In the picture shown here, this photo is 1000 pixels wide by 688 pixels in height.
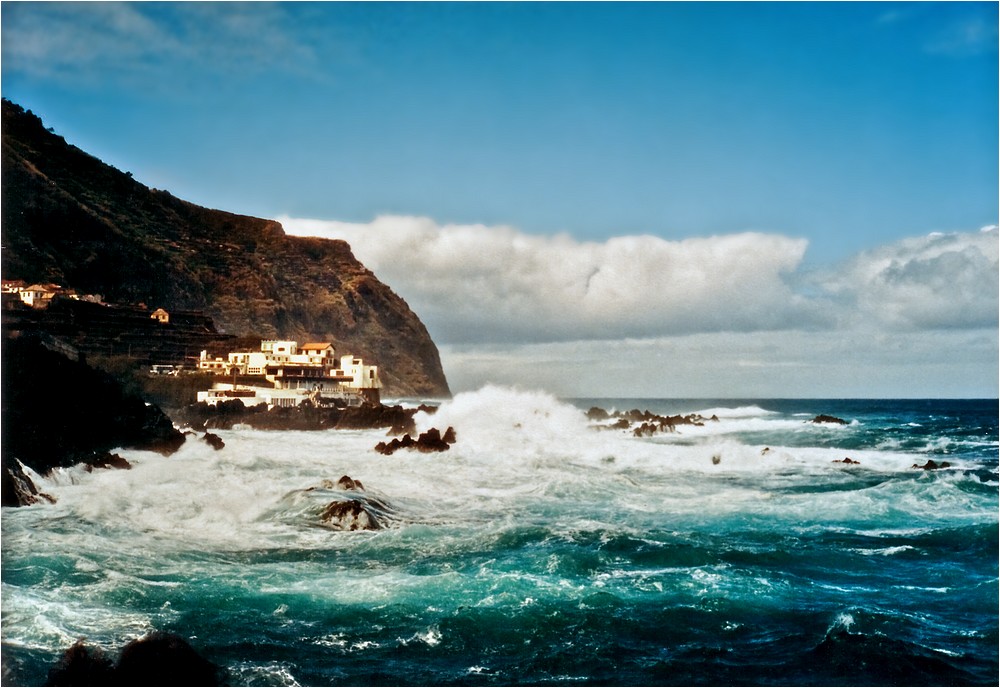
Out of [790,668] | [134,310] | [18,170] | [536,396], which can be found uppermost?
[18,170]

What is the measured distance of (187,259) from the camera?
10578 mm

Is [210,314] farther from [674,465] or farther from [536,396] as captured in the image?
[674,465]

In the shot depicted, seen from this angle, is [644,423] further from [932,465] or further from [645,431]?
[932,465]

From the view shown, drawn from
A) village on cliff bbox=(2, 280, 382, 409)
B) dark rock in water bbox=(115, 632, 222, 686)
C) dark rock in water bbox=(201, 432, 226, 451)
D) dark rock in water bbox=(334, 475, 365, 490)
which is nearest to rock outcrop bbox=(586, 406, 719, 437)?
dark rock in water bbox=(334, 475, 365, 490)

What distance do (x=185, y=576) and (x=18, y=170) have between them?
6.86 metres

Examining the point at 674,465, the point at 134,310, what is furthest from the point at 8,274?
the point at 674,465

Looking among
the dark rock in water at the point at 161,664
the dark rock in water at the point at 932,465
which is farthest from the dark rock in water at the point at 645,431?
the dark rock in water at the point at 161,664

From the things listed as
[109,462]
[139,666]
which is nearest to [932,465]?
[109,462]

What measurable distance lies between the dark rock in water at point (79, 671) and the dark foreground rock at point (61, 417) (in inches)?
170

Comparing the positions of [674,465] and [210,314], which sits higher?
[210,314]

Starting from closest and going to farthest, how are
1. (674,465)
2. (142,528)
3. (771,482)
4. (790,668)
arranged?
(790,668) → (142,528) → (771,482) → (674,465)

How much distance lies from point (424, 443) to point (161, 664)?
27.1ft

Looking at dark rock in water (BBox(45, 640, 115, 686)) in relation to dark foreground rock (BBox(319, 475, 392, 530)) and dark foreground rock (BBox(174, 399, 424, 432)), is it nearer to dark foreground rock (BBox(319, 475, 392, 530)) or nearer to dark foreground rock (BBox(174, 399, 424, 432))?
dark foreground rock (BBox(319, 475, 392, 530))

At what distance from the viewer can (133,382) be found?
389 inches
